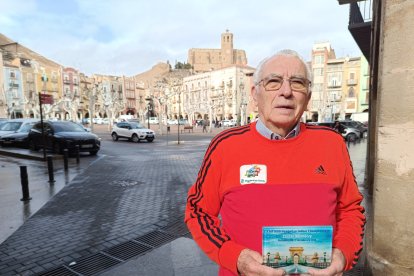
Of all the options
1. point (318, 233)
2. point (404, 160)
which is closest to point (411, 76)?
point (404, 160)

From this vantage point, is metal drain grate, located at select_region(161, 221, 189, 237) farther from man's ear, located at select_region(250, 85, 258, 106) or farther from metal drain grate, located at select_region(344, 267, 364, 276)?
man's ear, located at select_region(250, 85, 258, 106)

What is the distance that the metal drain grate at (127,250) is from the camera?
4027 millimetres

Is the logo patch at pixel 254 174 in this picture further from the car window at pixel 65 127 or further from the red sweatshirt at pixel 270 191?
the car window at pixel 65 127

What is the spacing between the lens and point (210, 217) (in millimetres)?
1686

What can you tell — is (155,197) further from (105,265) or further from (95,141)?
(95,141)

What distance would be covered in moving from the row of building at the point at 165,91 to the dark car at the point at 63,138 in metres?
18.0

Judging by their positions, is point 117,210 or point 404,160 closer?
point 404,160

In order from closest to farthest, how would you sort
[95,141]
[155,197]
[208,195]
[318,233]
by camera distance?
[318,233]
[208,195]
[155,197]
[95,141]

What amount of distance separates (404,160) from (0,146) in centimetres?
2186

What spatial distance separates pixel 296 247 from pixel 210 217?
0.55 meters

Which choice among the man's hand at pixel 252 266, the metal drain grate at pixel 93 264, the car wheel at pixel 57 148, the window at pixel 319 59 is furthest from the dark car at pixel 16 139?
the window at pixel 319 59

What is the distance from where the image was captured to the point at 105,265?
12.3 ft

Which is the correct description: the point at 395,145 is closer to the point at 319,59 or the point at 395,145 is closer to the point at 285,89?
the point at 285,89

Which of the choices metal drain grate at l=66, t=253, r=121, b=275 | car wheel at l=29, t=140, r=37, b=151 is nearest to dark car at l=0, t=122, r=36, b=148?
car wheel at l=29, t=140, r=37, b=151
